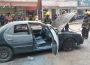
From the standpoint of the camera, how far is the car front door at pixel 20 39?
28.8 ft

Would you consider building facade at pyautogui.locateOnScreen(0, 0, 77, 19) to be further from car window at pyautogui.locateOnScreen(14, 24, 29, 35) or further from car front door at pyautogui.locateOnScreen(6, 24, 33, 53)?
car front door at pyautogui.locateOnScreen(6, 24, 33, 53)

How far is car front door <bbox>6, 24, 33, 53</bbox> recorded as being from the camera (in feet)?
28.8

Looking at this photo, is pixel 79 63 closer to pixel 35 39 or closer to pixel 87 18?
pixel 35 39

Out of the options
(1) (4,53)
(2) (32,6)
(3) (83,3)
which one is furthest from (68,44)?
(3) (83,3)

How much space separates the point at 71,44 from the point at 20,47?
7.28 ft

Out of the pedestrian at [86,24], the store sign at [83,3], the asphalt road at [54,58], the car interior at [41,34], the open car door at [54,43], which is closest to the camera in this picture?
the open car door at [54,43]

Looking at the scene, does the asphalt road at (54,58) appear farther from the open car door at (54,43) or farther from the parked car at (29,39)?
the open car door at (54,43)

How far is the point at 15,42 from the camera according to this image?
8828 mm

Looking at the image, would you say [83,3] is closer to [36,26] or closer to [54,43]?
[36,26]

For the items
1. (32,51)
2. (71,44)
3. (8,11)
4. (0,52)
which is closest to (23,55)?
(32,51)

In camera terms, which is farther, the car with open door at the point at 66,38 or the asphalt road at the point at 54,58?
the car with open door at the point at 66,38

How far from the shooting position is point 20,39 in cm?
888

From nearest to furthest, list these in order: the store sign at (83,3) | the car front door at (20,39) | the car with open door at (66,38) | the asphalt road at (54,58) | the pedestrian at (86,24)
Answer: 1. the asphalt road at (54,58)
2. the car front door at (20,39)
3. the car with open door at (66,38)
4. the pedestrian at (86,24)
5. the store sign at (83,3)

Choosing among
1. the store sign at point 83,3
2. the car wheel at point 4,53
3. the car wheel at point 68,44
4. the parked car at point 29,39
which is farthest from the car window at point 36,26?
the store sign at point 83,3
